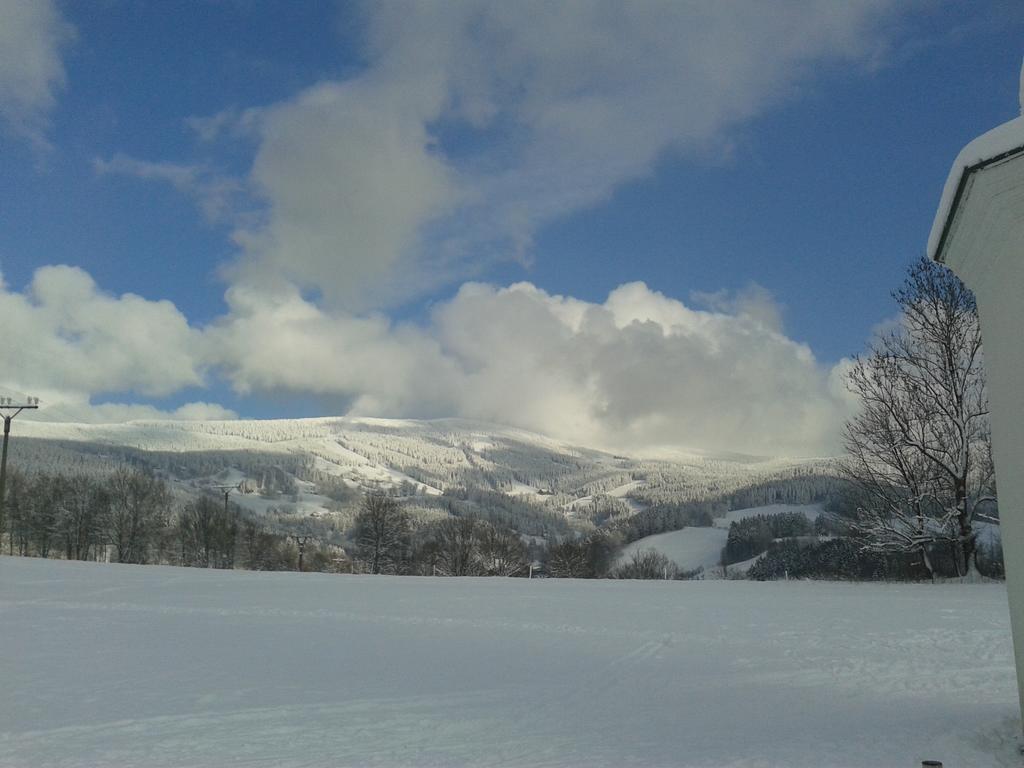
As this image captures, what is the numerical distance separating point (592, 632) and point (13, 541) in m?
90.4

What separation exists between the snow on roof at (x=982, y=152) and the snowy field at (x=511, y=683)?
4.82 meters

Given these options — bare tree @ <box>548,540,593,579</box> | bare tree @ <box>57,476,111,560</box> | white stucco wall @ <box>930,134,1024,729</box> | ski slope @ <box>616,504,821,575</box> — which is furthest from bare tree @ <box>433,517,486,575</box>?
white stucco wall @ <box>930,134,1024,729</box>

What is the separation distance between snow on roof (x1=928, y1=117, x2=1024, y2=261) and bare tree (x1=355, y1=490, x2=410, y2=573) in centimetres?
7958

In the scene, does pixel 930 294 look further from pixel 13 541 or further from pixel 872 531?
pixel 13 541

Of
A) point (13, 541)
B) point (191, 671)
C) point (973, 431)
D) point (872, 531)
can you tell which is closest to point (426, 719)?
point (191, 671)

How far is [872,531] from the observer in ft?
92.1

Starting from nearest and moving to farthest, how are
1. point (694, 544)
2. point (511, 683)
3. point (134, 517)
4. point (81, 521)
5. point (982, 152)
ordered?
point (982, 152), point (511, 683), point (81, 521), point (134, 517), point (694, 544)

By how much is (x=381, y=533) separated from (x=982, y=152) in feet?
268

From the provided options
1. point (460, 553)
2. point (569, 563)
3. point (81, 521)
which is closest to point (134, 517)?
point (81, 521)

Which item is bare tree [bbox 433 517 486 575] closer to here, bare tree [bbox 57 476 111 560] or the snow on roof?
bare tree [bbox 57 476 111 560]

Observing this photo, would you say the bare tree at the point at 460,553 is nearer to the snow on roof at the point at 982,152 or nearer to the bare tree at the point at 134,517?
the bare tree at the point at 134,517

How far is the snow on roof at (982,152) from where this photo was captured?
5879 millimetres

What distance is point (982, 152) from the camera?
6.06 meters

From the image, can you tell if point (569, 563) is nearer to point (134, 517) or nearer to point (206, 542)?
point (206, 542)
